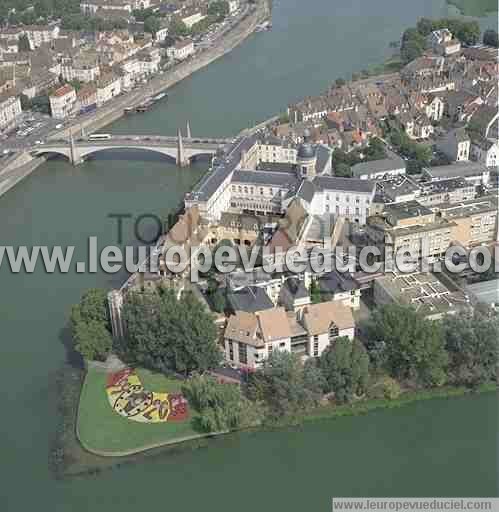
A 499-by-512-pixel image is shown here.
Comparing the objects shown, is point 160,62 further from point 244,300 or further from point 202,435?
point 202,435

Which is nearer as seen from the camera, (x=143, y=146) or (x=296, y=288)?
(x=296, y=288)

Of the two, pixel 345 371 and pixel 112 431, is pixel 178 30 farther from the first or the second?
pixel 112 431

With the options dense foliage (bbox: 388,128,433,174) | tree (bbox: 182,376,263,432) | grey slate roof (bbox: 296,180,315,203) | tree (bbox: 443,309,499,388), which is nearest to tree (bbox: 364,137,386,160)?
dense foliage (bbox: 388,128,433,174)

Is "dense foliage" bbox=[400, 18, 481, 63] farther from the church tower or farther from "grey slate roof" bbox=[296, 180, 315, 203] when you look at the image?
"grey slate roof" bbox=[296, 180, 315, 203]

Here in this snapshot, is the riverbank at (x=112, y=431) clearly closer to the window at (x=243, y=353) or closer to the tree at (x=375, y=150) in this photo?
the window at (x=243, y=353)

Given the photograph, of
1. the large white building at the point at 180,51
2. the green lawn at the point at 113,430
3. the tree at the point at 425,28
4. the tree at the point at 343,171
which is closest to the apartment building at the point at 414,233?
the tree at the point at 343,171

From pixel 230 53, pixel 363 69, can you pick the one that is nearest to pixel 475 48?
pixel 363 69

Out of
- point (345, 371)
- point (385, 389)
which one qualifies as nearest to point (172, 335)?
point (345, 371)

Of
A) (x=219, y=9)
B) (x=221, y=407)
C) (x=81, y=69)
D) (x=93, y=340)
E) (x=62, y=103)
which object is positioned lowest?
(x=221, y=407)
